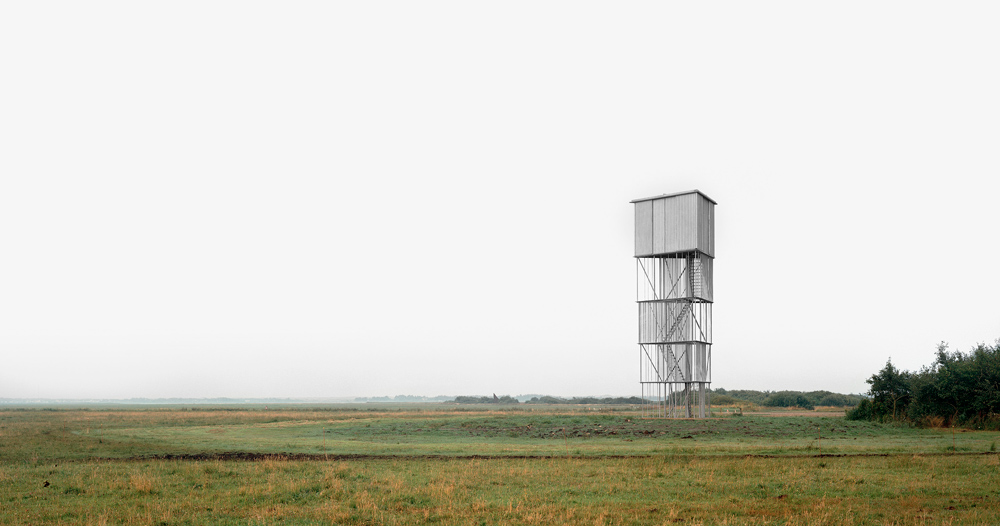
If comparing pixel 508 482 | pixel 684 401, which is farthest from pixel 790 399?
pixel 508 482

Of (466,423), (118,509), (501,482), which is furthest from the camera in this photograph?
(466,423)

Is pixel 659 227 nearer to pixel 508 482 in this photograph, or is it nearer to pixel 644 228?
pixel 644 228

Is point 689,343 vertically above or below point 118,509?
above

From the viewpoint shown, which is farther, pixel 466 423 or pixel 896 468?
pixel 466 423

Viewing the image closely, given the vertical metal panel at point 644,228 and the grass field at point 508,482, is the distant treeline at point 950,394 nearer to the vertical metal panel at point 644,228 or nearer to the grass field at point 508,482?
the grass field at point 508,482

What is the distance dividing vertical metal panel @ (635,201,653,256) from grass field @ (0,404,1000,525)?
28.0 metres

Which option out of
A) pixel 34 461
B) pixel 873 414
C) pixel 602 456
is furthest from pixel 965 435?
pixel 34 461

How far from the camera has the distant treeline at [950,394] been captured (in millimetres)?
47250

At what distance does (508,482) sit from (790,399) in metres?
115

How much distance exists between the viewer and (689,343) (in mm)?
62281

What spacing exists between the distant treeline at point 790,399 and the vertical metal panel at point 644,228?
58.6 m

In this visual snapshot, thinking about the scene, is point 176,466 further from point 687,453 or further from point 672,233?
point 672,233

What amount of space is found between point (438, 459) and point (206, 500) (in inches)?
505

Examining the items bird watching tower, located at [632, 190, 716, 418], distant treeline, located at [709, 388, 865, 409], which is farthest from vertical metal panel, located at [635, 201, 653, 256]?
distant treeline, located at [709, 388, 865, 409]
